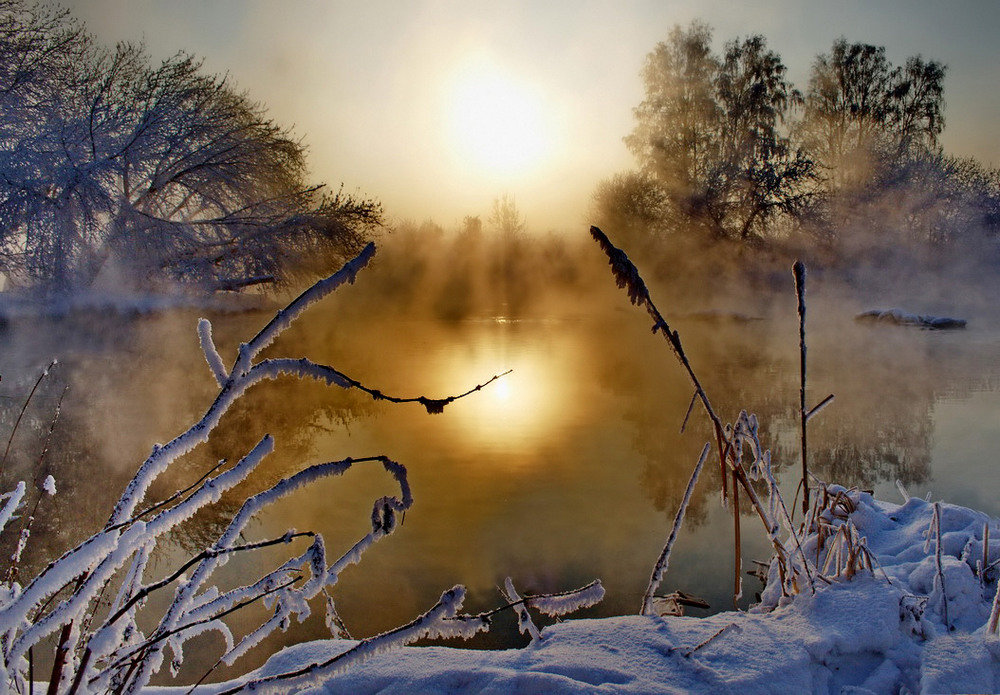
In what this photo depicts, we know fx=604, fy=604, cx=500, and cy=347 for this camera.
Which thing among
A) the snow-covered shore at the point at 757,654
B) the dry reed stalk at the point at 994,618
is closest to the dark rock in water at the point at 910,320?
the snow-covered shore at the point at 757,654

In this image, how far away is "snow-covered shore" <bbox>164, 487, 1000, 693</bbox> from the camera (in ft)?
4.01

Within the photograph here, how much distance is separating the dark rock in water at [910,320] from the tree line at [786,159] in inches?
163

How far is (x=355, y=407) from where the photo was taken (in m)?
6.12

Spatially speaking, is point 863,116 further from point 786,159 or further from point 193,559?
point 193,559

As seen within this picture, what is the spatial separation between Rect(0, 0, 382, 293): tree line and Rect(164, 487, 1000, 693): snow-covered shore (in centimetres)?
1144

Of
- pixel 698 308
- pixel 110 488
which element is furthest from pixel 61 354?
pixel 698 308

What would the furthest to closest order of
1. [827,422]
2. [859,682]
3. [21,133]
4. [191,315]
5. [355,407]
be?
[191,315]
[21,133]
[355,407]
[827,422]
[859,682]

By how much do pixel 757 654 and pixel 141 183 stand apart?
530 inches

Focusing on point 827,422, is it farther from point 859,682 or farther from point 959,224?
point 959,224

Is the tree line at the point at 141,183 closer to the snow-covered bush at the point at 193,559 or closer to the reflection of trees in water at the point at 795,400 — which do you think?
the reflection of trees in water at the point at 795,400

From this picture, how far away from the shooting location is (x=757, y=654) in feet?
4.48

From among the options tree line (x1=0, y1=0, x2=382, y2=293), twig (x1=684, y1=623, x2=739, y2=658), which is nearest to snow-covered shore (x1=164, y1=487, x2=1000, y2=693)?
twig (x1=684, y1=623, x2=739, y2=658)

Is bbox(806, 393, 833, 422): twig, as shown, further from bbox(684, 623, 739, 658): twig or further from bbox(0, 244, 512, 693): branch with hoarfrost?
bbox(0, 244, 512, 693): branch with hoarfrost

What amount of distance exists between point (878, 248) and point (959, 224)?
9.50ft
